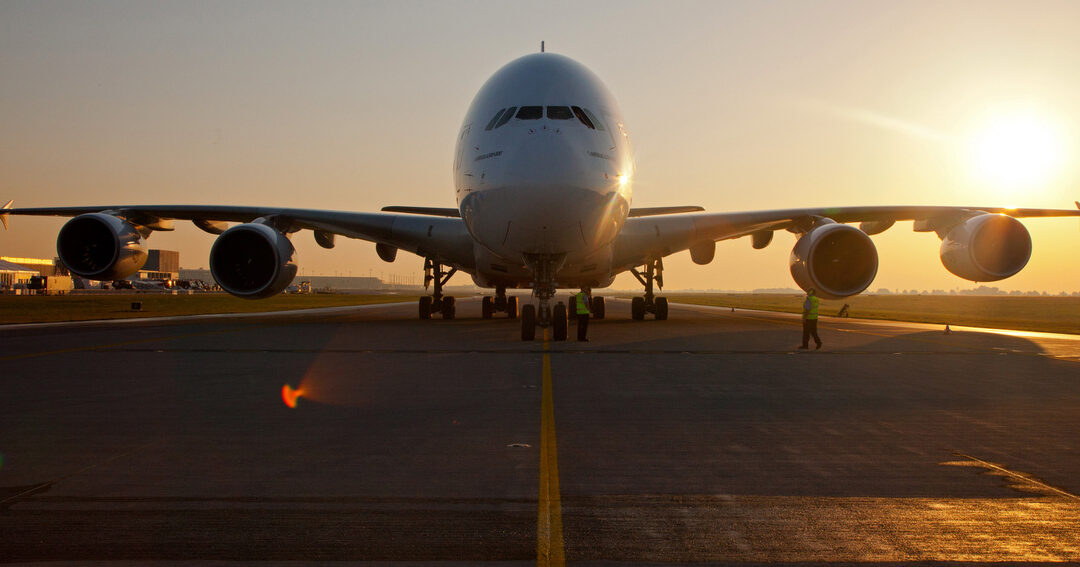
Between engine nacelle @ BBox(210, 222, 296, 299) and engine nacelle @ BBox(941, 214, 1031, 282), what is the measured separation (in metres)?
15.5

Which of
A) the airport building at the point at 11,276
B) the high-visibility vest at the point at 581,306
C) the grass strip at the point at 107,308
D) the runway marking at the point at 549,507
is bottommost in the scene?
the grass strip at the point at 107,308

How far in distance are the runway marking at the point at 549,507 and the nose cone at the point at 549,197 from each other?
5982mm

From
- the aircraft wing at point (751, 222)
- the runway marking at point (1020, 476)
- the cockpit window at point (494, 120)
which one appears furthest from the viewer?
the aircraft wing at point (751, 222)

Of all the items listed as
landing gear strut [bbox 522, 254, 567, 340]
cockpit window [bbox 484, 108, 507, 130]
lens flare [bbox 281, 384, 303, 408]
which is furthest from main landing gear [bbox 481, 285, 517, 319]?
lens flare [bbox 281, 384, 303, 408]

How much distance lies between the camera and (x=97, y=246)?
672 inches

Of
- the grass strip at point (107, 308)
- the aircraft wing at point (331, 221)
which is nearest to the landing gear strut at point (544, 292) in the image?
the aircraft wing at point (331, 221)

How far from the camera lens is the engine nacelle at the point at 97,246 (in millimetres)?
16781

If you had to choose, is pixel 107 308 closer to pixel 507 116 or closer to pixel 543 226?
pixel 507 116

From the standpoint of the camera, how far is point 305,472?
4.39 metres

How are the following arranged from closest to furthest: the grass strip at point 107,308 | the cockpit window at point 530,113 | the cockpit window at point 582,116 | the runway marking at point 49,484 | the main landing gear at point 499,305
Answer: the runway marking at point 49,484
the cockpit window at point 530,113
the cockpit window at point 582,116
the grass strip at point 107,308
the main landing gear at point 499,305

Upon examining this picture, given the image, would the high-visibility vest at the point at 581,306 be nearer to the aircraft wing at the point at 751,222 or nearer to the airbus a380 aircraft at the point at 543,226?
the airbus a380 aircraft at the point at 543,226

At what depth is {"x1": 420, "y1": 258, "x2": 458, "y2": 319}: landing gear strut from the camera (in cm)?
2112

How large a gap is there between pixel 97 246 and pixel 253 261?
394 cm

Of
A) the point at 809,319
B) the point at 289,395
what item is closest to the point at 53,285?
the point at 289,395
